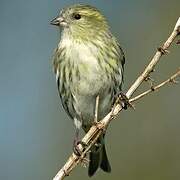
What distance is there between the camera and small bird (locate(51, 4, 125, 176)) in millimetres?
7852

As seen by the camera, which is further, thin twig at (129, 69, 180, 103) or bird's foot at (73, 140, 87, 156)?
bird's foot at (73, 140, 87, 156)

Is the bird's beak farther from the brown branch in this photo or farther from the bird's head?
the brown branch

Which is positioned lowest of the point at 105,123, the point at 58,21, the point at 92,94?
the point at 92,94

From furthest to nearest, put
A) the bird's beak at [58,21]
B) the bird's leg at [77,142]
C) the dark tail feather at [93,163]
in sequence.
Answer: the dark tail feather at [93,163] < the bird's beak at [58,21] < the bird's leg at [77,142]

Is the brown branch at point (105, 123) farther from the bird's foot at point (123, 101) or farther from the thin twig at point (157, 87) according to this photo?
the thin twig at point (157, 87)

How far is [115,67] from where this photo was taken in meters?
7.94

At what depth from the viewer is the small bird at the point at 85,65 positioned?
7852mm

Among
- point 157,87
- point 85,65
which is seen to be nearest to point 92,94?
point 85,65

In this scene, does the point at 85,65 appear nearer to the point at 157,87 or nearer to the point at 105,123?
the point at 105,123

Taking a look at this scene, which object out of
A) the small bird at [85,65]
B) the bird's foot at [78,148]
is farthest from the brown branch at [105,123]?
the small bird at [85,65]

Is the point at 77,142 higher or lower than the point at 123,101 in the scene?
lower

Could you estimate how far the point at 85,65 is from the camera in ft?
25.6

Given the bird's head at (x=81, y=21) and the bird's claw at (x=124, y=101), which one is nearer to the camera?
the bird's claw at (x=124, y=101)

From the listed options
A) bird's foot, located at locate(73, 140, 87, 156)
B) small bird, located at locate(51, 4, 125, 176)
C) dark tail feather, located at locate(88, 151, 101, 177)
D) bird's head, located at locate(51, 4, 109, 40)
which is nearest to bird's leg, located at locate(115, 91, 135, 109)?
bird's foot, located at locate(73, 140, 87, 156)
